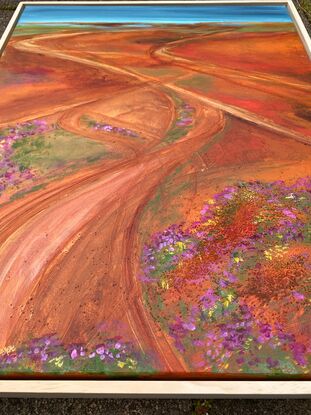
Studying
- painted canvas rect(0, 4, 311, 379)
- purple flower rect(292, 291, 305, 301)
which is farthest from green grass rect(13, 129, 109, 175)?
purple flower rect(292, 291, 305, 301)

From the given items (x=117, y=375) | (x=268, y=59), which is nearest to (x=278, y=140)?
(x=268, y=59)

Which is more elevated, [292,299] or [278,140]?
[278,140]

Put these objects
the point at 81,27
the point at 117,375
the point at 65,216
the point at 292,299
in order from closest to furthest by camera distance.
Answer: the point at 117,375 < the point at 292,299 < the point at 65,216 < the point at 81,27

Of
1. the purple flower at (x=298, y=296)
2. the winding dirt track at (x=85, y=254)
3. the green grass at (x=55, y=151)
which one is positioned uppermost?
the green grass at (x=55, y=151)

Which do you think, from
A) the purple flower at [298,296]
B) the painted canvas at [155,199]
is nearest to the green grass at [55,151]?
the painted canvas at [155,199]

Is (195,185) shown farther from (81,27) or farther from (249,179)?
(81,27)

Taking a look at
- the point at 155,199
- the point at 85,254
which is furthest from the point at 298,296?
the point at 85,254

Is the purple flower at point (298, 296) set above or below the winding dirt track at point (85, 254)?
below

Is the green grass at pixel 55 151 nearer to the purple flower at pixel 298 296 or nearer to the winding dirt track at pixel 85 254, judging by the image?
the winding dirt track at pixel 85 254

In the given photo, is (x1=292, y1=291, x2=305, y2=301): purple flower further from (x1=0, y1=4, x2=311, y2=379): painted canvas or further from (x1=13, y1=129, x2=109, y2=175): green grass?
(x1=13, y1=129, x2=109, y2=175): green grass
